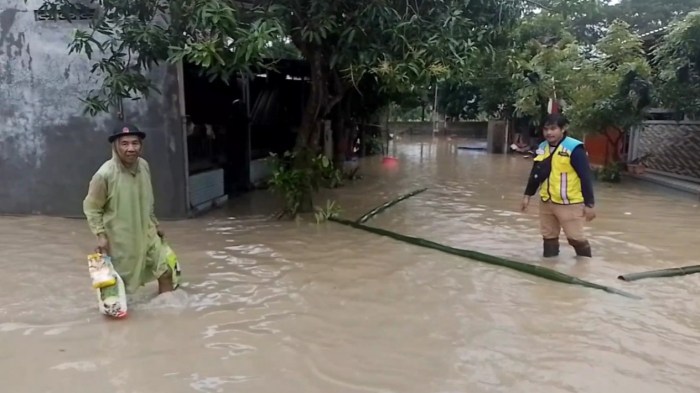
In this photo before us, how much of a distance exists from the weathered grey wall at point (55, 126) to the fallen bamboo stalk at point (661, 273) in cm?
559

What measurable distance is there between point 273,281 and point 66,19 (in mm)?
4519

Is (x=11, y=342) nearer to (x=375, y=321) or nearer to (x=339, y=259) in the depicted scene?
(x=375, y=321)

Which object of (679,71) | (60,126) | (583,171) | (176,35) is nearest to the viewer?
(583,171)

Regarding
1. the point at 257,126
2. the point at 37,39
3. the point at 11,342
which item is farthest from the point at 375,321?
the point at 257,126

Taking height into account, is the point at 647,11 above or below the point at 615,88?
above

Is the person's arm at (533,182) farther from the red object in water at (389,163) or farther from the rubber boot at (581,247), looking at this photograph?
the red object in water at (389,163)

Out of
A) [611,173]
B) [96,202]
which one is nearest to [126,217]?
[96,202]

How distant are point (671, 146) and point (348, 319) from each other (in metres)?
11.0

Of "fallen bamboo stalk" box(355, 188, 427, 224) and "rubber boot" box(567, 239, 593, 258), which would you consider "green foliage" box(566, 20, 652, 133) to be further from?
"rubber boot" box(567, 239, 593, 258)

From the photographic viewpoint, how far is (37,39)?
7977 millimetres

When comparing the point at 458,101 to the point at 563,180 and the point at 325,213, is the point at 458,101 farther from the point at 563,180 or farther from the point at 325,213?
the point at 563,180

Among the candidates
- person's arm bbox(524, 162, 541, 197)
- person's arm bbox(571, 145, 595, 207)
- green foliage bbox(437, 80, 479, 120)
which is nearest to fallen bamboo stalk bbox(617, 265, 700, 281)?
person's arm bbox(571, 145, 595, 207)

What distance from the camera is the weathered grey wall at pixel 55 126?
26.0ft

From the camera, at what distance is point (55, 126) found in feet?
26.8
